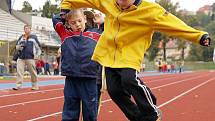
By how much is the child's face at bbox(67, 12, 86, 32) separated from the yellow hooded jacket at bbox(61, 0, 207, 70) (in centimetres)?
39

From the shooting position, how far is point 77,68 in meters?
5.39

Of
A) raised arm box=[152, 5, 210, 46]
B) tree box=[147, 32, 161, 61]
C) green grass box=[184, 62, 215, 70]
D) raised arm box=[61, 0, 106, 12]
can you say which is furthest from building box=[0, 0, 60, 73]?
green grass box=[184, 62, 215, 70]

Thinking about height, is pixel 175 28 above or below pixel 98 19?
below

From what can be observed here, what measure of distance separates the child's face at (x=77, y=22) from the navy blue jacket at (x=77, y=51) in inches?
2.5

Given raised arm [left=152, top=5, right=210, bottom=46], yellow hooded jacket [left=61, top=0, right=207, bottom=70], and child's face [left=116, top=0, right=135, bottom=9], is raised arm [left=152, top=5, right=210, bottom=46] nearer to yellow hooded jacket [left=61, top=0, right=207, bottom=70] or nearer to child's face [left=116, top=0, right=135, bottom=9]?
yellow hooded jacket [left=61, top=0, right=207, bottom=70]

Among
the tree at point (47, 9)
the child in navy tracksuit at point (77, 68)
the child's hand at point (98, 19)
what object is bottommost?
the child in navy tracksuit at point (77, 68)

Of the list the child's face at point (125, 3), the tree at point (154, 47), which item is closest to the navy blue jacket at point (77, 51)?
the child's face at point (125, 3)

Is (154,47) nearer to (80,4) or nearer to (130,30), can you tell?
(80,4)

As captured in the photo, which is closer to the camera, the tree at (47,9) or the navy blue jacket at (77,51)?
the navy blue jacket at (77,51)

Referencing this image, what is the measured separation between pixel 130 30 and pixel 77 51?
31.5 inches

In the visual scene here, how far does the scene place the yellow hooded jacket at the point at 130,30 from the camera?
478 cm

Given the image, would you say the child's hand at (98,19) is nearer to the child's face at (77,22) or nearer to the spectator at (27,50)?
the child's face at (77,22)

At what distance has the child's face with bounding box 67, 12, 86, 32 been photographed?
17.9 ft

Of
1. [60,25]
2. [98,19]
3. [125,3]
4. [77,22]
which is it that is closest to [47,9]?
[98,19]
